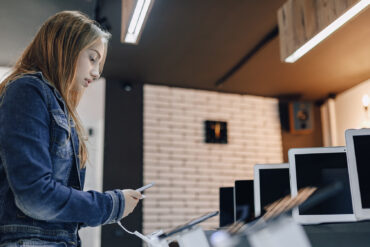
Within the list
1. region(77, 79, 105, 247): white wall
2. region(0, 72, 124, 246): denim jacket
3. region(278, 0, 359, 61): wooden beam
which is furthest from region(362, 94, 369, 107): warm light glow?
region(0, 72, 124, 246): denim jacket

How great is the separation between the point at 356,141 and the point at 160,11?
8.49 feet

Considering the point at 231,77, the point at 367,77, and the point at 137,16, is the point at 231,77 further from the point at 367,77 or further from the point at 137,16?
the point at 137,16

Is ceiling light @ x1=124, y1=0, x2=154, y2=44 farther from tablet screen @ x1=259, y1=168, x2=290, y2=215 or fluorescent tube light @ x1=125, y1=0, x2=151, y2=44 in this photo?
tablet screen @ x1=259, y1=168, x2=290, y2=215

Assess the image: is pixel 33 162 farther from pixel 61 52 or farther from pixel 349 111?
pixel 349 111

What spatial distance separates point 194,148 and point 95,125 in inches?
58.6

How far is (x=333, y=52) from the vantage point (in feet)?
16.0

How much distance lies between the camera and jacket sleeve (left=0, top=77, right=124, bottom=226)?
2.97 ft

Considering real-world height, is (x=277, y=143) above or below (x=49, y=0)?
below

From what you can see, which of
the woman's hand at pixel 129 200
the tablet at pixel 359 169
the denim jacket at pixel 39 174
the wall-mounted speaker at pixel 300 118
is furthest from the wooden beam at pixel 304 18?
the wall-mounted speaker at pixel 300 118

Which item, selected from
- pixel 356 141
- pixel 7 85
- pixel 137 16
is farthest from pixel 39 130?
pixel 137 16

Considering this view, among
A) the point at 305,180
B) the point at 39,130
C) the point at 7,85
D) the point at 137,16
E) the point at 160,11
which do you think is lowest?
the point at 305,180

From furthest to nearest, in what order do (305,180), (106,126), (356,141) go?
(106,126), (305,180), (356,141)

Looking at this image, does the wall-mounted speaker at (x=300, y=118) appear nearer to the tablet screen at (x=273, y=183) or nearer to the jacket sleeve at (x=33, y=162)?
the tablet screen at (x=273, y=183)

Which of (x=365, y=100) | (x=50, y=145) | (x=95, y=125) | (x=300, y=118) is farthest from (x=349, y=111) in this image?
(x=50, y=145)
